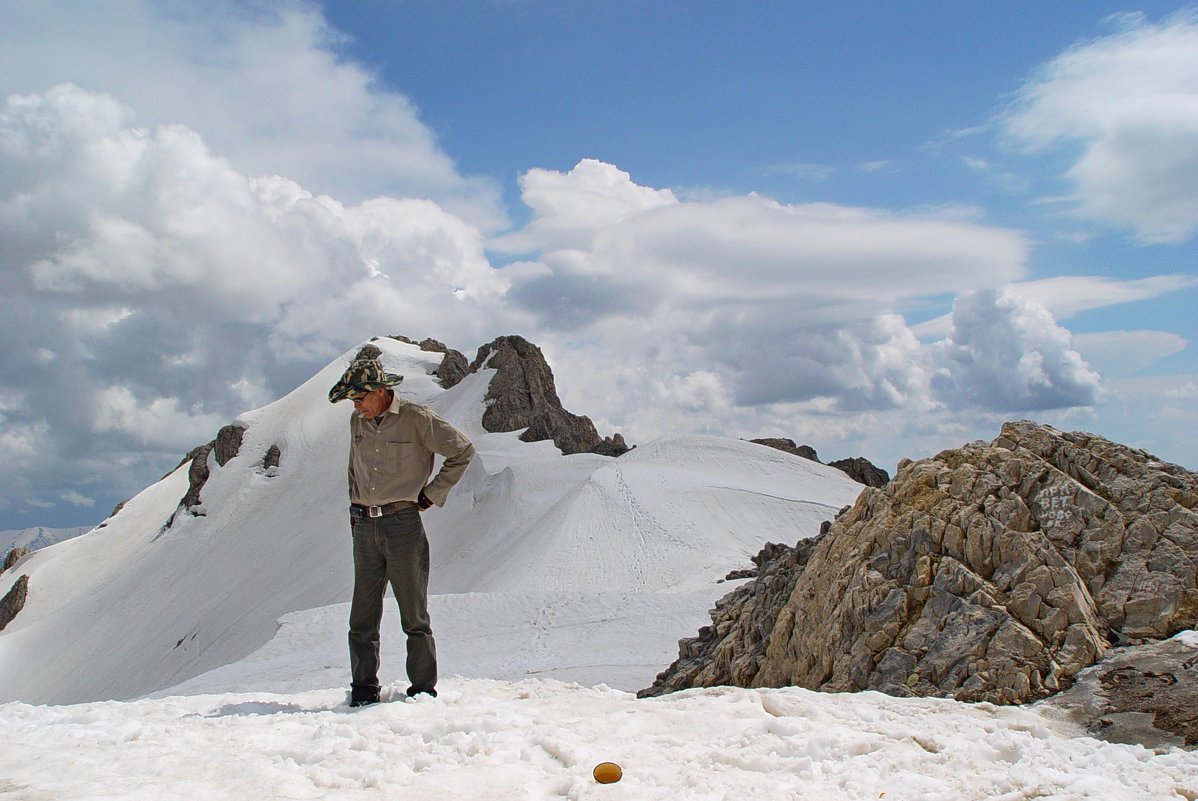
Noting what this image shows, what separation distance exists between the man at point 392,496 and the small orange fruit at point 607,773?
217cm

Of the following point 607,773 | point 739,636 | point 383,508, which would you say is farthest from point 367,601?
point 739,636

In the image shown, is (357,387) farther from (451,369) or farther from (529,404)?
(451,369)

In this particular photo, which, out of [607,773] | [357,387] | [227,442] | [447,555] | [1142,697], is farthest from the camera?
[227,442]

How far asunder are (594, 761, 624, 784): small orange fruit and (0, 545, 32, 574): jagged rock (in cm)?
7222

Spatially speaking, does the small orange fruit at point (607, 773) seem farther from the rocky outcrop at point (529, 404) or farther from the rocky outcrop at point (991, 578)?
the rocky outcrop at point (529, 404)

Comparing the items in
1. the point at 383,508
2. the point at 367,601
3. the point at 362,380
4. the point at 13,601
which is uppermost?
the point at 362,380

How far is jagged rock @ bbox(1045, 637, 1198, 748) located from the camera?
196 inches

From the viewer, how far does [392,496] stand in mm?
6004

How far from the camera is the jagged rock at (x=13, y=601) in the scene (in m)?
53.9

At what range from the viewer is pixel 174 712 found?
5.50m

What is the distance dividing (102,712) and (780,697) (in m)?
4.18

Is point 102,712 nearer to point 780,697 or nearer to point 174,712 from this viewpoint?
point 174,712

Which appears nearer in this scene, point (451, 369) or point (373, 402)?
point (373, 402)

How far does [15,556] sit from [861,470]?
60526 millimetres
